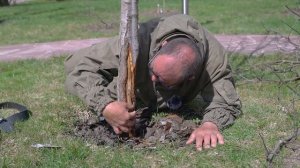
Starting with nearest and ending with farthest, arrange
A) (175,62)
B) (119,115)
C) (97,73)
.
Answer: (175,62) → (119,115) → (97,73)

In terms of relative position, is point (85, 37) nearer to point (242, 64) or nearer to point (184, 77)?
point (242, 64)

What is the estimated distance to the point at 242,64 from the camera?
614 cm

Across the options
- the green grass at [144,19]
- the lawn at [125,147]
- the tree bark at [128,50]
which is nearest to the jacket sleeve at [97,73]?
the tree bark at [128,50]

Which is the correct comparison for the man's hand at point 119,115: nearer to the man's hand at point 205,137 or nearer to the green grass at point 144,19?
the man's hand at point 205,137

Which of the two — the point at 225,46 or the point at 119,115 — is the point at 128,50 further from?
the point at 225,46

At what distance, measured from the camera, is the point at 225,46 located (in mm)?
7668

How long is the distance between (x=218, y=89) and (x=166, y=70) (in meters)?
0.69

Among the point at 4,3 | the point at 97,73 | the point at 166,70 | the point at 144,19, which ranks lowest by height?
the point at 4,3

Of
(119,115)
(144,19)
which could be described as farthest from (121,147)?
(144,19)

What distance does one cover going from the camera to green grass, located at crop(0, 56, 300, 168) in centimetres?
318

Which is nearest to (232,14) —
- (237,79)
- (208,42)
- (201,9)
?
(201,9)

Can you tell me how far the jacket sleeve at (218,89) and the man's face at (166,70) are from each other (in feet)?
1.64

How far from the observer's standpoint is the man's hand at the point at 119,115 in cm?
331

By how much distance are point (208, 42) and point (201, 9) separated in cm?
994
